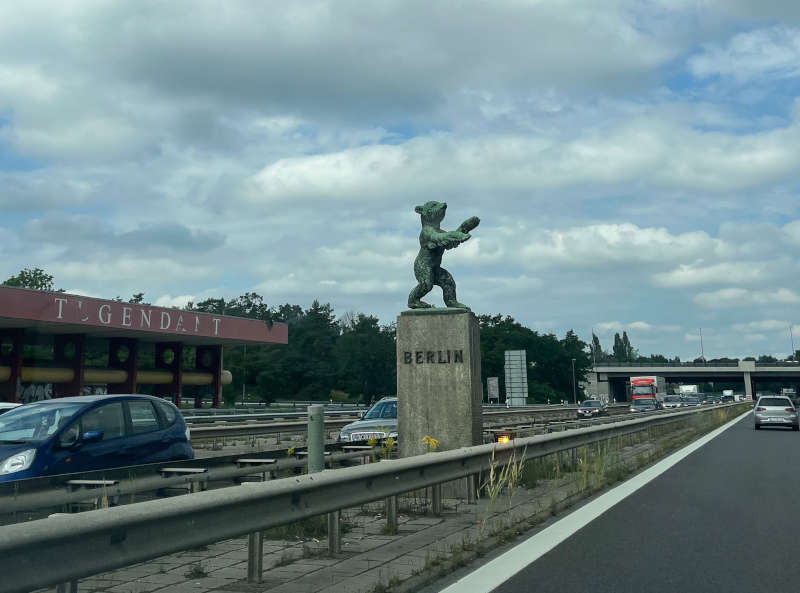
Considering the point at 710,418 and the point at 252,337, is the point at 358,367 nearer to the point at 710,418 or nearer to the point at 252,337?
the point at 252,337

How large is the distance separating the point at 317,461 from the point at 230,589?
2206 millimetres

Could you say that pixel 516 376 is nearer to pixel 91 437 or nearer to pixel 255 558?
pixel 91 437

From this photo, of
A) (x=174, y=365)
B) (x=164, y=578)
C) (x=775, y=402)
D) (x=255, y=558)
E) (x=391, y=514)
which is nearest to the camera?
(x=255, y=558)

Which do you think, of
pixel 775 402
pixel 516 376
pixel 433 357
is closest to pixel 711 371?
pixel 516 376

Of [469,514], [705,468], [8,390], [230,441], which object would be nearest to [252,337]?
[8,390]

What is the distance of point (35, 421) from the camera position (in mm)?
9734

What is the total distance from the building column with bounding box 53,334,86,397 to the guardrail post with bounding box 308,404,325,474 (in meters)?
41.7

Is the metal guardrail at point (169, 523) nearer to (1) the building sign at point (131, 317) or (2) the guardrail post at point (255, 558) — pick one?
(2) the guardrail post at point (255, 558)

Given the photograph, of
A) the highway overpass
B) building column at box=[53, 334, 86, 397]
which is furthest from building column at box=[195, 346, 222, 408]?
the highway overpass

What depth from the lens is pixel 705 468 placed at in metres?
14.8

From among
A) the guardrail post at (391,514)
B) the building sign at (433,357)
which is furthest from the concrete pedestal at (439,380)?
the guardrail post at (391,514)

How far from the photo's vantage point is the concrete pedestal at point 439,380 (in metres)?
10.8

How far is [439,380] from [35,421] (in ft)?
16.6

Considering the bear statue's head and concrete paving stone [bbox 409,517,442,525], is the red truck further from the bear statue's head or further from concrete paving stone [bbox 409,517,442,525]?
concrete paving stone [bbox 409,517,442,525]
